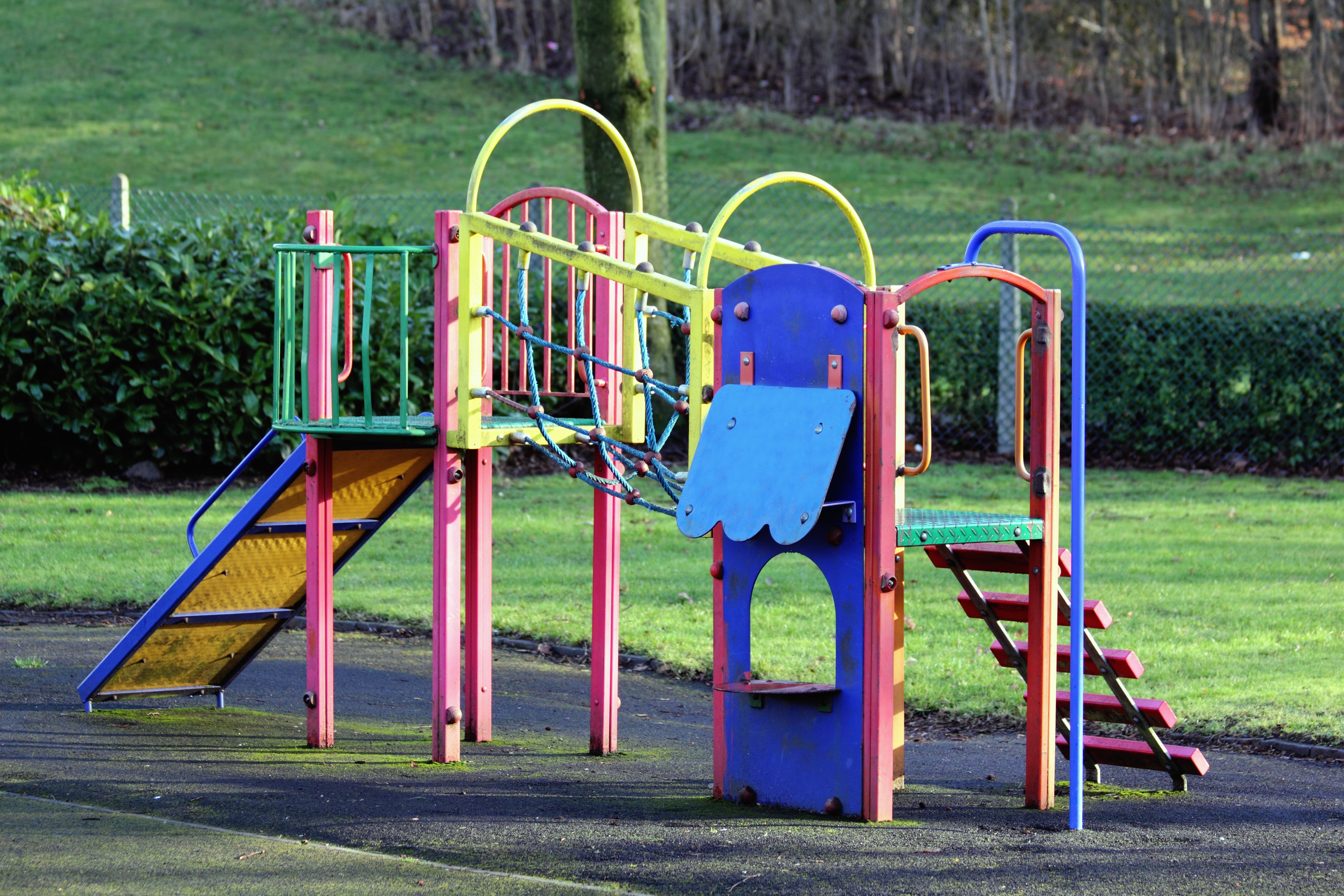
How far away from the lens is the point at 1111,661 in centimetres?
475

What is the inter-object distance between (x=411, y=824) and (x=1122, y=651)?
2.33m

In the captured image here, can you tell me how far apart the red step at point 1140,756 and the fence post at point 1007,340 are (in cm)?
684

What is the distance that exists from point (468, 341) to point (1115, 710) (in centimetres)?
253

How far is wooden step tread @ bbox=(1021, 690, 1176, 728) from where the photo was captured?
4711mm

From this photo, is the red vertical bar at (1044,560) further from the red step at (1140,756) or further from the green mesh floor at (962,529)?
the red step at (1140,756)

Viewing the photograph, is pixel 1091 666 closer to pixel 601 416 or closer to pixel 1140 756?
pixel 1140 756

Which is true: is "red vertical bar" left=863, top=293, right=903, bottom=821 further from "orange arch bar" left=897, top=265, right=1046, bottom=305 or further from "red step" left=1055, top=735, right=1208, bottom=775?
"red step" left=1055, top=735, right=1208, bottom=775

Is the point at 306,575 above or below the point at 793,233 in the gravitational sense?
below

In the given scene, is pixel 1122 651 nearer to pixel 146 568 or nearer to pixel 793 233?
Result: pixel 146 568

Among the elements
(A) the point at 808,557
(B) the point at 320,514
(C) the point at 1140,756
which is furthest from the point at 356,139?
(C) the point at 1140,756

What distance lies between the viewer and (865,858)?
3.99m

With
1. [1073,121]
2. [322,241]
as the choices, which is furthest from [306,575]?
[1073,121]

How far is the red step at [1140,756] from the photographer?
15.7 ft

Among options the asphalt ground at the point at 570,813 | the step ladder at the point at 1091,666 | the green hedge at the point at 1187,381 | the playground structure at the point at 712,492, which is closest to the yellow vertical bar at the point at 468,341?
the playground structure at the point at 712,492
